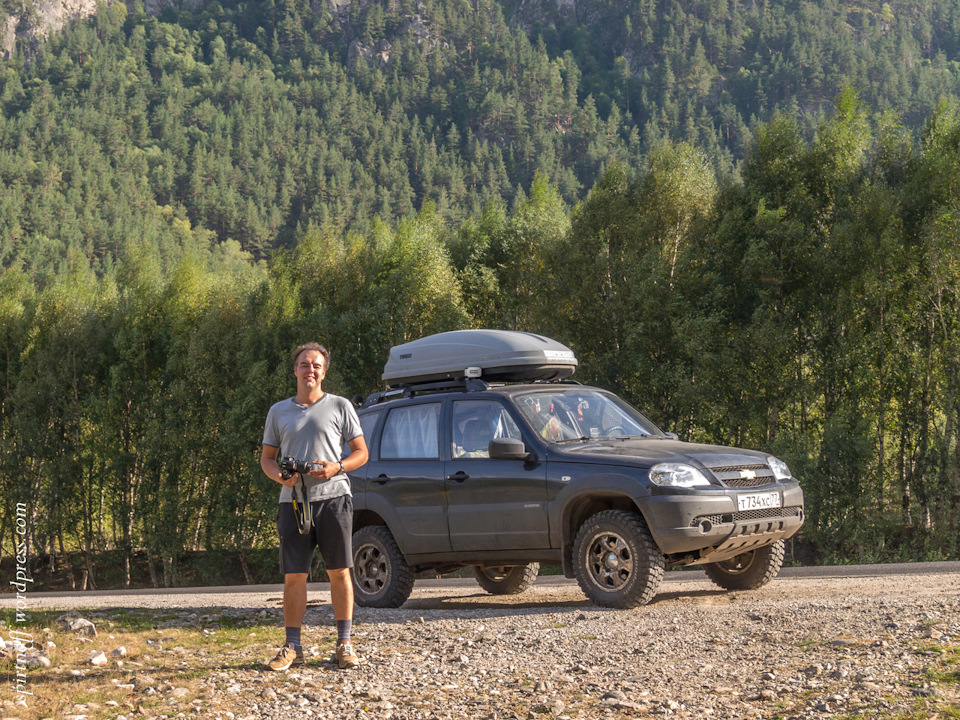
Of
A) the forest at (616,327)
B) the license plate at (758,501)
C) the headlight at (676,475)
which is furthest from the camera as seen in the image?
the forest at (616,327)

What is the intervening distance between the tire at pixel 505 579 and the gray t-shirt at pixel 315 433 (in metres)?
4.79

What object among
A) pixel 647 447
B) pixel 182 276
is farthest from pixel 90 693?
pixel 182 276

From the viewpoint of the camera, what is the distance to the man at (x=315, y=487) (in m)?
6.39

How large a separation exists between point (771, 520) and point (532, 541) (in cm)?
207

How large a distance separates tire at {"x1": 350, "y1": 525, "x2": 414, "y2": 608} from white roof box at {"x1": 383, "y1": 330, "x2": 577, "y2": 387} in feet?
5.28

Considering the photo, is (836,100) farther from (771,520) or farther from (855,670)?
(855,670)

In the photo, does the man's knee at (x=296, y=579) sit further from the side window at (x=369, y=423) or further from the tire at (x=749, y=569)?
the tire at (x=749, y=569)

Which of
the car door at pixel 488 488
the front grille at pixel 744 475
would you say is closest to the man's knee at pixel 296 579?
the car door at pixel 488 488

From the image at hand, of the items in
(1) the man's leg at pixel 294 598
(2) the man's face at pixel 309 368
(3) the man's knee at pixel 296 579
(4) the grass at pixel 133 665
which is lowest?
(4) the grass at pixel 133 665

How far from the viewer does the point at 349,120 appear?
16525 cm

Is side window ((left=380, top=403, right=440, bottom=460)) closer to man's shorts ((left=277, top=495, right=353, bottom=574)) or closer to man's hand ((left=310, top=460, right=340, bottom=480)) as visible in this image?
man's shorts ((left=277, top=495, right=353, bottom=574))

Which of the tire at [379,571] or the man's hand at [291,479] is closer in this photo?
the man's hand at [291,479]

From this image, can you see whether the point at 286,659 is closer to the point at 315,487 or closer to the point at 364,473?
the point at 315,487

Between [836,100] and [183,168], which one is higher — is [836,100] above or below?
below
